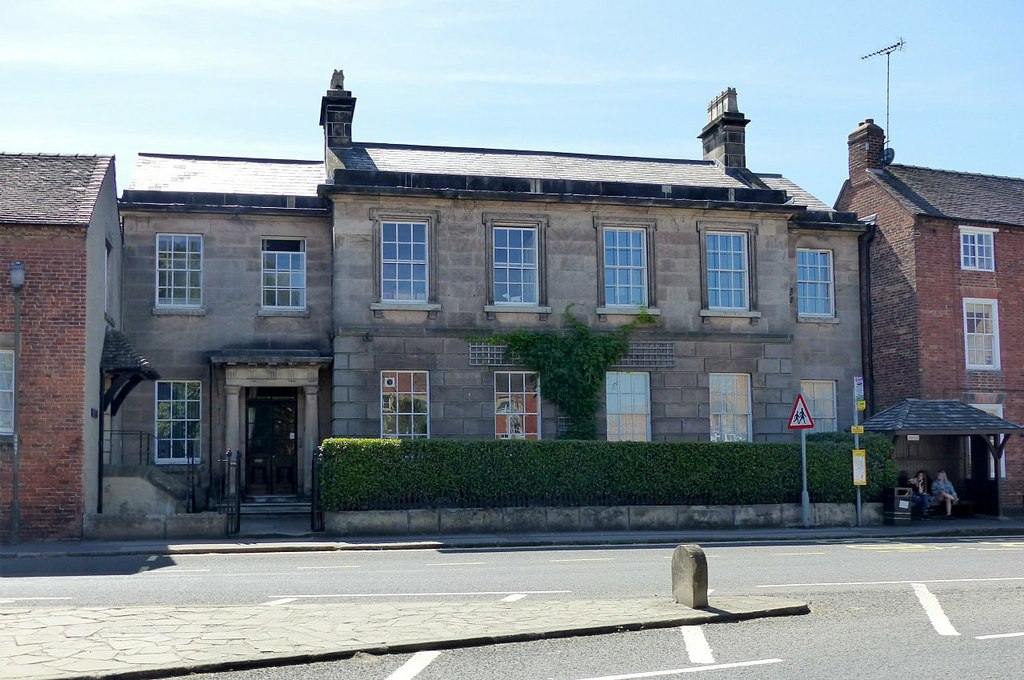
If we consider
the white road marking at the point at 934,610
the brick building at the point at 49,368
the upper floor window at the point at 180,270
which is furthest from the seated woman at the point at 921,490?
the brick building at the point at 49,368

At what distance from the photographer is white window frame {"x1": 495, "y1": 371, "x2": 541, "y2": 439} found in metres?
25.9

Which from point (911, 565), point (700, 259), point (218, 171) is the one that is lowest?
point (911, 565)

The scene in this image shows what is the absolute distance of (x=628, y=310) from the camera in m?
26.7

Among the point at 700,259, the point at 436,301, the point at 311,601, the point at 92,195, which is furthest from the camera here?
the point at 700,259

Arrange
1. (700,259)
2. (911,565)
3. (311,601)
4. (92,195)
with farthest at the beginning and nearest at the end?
1. (700,259)
2. (92,195)
3. (911,565)
4. (311,601)

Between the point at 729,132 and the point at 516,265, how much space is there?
28.6ft

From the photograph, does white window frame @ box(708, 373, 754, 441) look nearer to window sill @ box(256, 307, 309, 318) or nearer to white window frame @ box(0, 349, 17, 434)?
window sill @ box(256, 307, 309, 318)

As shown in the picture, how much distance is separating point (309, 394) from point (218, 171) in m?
7.08

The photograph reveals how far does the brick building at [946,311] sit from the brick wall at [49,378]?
65.4ft

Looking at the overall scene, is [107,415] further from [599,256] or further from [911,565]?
[911,565]

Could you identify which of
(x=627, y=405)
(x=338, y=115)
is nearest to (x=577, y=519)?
(x=627, y=405)

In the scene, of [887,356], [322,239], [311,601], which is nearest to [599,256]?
[322,239]

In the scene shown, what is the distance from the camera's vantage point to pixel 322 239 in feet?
86.3

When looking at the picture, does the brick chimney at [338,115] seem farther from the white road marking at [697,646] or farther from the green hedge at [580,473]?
the white road marking at [697,646]
